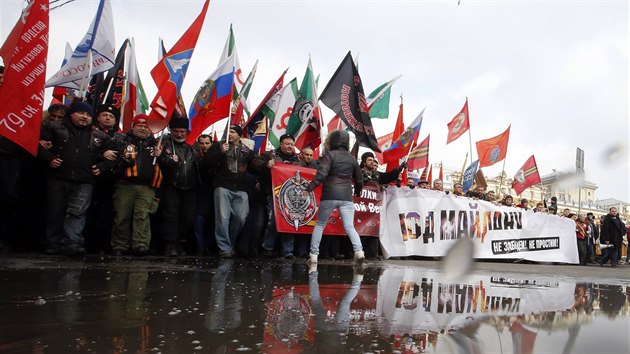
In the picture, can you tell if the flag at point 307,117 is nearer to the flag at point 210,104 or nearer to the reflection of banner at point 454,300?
the flag at point 210,104

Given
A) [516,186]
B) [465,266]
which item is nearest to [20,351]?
[465,266]

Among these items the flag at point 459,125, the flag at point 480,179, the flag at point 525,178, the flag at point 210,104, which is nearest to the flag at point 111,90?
the flag at point 210,104

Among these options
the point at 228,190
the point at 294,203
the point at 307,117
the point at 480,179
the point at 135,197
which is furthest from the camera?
the point at 480,179

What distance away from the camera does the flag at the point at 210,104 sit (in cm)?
738

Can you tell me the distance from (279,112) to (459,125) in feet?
19.9

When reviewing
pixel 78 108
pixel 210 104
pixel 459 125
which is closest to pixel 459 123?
pixel 459 125

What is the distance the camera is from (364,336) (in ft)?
8.14

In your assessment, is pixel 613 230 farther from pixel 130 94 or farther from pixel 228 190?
pixel 130 94

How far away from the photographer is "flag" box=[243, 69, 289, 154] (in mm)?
10109

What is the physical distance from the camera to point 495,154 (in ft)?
48.1

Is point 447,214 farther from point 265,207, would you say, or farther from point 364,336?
point 364,336

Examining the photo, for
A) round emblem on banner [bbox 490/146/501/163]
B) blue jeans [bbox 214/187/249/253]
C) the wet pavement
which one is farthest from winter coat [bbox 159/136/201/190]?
round emblem on banner [bbox 490/146/501/163]

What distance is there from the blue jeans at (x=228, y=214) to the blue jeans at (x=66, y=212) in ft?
5.70

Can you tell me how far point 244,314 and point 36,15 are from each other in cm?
462
